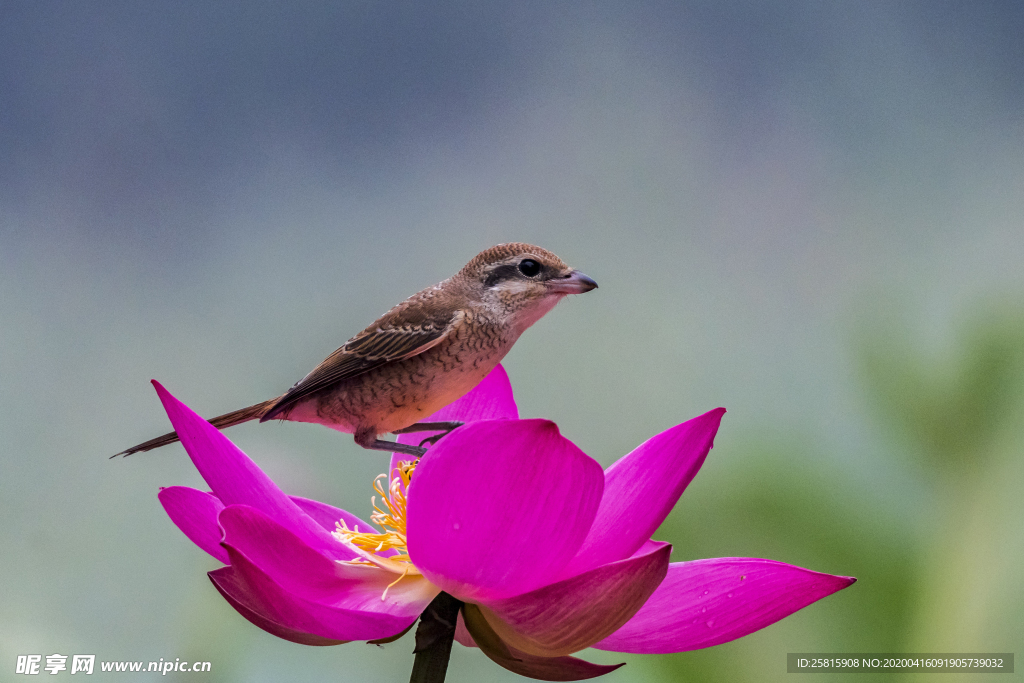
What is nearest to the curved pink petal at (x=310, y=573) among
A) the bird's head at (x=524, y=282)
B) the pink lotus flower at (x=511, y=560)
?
the pink lotus flower at (x=511, y=560)

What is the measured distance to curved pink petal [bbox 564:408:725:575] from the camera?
364mm

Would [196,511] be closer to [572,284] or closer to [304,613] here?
[304,613]

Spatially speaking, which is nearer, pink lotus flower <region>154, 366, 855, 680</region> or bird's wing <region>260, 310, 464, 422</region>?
pink lotus flower <region>154, 366, 855, 680</region>

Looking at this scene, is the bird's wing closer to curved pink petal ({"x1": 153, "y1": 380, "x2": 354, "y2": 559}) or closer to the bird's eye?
the bird's eye

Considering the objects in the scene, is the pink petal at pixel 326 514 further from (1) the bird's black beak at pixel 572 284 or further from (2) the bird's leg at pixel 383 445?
(1) the bird's black beak at pixel 572 284

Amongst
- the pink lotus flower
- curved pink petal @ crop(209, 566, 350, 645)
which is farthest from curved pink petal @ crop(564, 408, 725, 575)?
curved pink petal @ crop(209, 566, 350, 645)

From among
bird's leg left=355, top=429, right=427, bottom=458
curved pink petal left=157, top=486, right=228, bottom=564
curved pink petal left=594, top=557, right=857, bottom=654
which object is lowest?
curved pink petal left=594, top=557, right=857, bottom=654

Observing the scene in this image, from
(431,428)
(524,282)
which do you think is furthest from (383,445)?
(524,282)

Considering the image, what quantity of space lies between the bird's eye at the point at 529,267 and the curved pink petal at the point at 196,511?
0.26 meters

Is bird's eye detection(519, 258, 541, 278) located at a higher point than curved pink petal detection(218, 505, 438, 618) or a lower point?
higher

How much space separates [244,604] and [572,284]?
0.30 metres

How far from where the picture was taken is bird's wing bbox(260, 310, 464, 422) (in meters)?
0.55

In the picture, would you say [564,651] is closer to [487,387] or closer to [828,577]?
[828,577]

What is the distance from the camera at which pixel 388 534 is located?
0.46 meters
